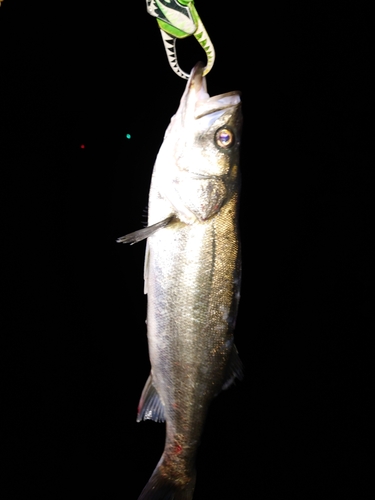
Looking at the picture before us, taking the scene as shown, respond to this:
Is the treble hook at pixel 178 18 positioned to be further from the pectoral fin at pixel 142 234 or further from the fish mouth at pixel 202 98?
the pectoral fin at pixel 142 234

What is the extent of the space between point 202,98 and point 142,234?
0.60 m

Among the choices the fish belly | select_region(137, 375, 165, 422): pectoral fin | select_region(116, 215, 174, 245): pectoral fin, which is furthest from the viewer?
select_region(137, 375, 165, 422): pectoral fin

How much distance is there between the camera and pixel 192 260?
1.28 meters

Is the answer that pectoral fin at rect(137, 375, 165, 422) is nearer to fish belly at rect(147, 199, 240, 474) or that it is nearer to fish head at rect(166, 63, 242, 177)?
fish belly at rect(147, 199, 240, 474)

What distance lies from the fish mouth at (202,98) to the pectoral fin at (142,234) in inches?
17.8

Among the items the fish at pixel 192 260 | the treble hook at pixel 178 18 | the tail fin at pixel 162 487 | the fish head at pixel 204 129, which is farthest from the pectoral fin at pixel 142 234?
the tail fin at pixel 162 487

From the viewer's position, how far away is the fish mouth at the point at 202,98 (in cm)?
118

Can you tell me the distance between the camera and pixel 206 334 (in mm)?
1329

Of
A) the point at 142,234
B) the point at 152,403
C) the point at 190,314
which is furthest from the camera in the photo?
the point at 152,403

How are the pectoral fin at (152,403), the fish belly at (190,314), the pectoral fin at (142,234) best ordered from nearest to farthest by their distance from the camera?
the pectoral fin at (142,234) < the fish belly at (190,314) < the pectoral fin at (152,403)

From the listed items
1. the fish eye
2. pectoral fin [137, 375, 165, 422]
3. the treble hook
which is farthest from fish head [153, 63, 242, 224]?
pectoral fin [137, 375, 165, 422]

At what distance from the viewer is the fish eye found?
126 centimetres

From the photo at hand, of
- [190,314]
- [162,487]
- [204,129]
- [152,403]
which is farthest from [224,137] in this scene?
[162,487]

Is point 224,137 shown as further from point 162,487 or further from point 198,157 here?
point 162,487
